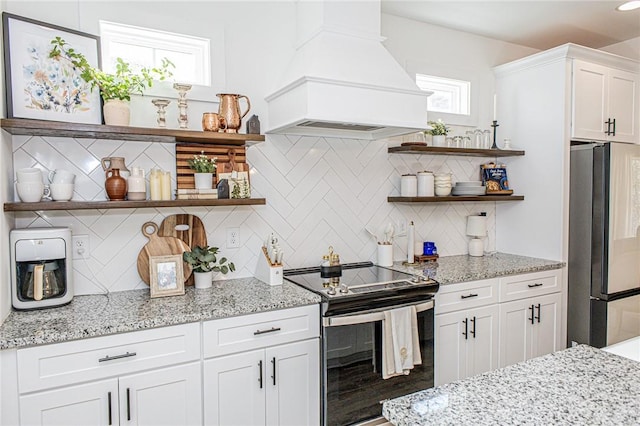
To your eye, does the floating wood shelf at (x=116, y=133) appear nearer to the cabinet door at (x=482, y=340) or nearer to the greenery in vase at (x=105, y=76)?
the greenery in vase at (x=105, y=76)

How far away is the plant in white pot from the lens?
94.8 inches

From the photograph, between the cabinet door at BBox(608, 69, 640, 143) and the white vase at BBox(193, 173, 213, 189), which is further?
the cabinet door at BBox(608, 69, 640, 143)

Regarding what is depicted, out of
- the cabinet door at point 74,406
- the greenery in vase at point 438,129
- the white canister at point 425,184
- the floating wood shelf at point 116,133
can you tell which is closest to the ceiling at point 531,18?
the greenery in vase at point 438,129

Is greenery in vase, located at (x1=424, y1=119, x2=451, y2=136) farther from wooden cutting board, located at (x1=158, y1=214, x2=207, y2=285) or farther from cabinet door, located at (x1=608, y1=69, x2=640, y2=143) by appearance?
wooden cutting board, located at (x1=158, y1=214, x2=207, y2=285)

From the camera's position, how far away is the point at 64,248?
6.75 ft

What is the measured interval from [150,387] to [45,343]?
46 centimetres

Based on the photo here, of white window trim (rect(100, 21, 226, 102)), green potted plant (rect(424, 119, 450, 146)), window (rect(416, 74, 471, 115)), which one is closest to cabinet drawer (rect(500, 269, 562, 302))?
green potted plant (rect(424, 119, 450, 146))

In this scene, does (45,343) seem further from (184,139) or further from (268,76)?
(268,76)

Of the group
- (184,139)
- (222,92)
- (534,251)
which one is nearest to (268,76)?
(222,92)

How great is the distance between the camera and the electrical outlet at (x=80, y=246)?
90.6 inches

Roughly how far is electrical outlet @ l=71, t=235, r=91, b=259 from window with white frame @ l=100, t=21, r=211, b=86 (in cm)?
94

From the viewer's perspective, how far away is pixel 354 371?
2.30m

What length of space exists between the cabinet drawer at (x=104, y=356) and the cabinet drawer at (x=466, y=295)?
1.54m

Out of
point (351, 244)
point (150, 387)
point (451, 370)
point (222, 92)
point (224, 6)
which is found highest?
point (224, 6)
